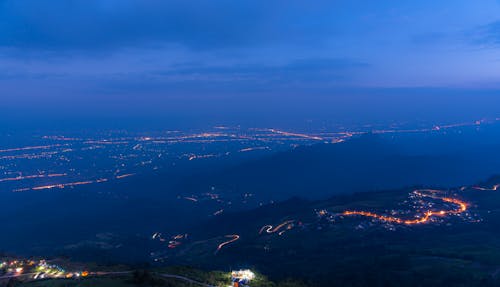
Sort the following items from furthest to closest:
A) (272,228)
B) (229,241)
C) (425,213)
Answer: (272,228) < (425,213) < (229,241)

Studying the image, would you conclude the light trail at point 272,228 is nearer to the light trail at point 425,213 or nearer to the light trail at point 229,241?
the light trail at point 229,241

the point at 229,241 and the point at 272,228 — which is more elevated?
the point at 272,228

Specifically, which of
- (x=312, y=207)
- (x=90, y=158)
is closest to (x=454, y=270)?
(x=312, y=207)

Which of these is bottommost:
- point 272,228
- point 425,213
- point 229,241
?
point 229,241

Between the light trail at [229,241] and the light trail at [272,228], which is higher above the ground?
the light trail at [272,228]

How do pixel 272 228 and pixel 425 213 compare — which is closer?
pixel 425 213

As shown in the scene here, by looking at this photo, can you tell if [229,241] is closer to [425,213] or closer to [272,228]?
[272,228]

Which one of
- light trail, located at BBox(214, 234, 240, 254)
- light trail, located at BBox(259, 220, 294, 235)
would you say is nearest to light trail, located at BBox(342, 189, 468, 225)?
light trail, located at BBox(259, 220, 294, 235)

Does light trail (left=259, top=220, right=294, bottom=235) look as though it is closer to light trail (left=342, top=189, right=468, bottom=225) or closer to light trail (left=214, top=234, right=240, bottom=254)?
light trail (left=214, top=234, right=240, bottom=254)

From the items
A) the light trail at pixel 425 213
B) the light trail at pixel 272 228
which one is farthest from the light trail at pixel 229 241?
the light trail at pixel 425 213

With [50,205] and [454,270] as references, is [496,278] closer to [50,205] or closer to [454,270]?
[454,270]

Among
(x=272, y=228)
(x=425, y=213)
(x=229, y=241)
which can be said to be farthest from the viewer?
(x=272, y=228)

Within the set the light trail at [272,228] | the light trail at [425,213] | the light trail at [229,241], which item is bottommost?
the light trail at [229,241]

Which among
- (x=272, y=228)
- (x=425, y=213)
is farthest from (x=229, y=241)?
(x=425, y=213)
